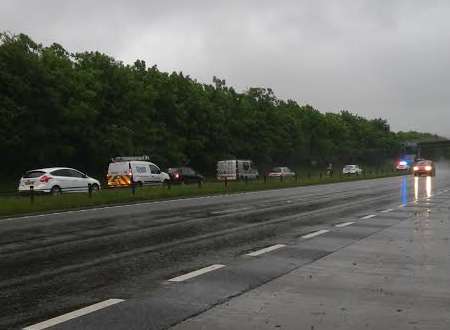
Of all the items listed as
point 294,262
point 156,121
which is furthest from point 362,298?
point 156,121

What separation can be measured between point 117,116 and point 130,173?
16.0 metres

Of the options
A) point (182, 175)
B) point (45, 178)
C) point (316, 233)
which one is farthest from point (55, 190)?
point (182, 175)

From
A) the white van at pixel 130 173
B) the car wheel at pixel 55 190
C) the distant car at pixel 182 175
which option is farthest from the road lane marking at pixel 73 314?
the distant car at pixel 182 175

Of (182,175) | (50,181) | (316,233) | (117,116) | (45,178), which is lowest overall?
(316,233)

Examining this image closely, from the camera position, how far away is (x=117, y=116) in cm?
5138

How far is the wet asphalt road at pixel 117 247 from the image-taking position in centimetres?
716

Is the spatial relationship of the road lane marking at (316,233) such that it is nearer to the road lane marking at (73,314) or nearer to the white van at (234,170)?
the road lane marking at (73,314)

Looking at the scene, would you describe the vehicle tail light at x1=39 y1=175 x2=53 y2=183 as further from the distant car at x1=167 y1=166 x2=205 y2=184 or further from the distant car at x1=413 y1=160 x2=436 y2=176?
the distant car at x1=413 y1=160 x2=436 y2=176

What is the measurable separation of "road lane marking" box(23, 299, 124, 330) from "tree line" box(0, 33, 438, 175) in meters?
35.9

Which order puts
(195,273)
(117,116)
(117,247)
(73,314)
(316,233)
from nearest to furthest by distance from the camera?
1. (73,314)
2. (195,273)
3. (117,247)
4. (316,233)
5. (117,116)

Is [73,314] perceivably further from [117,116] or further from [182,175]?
[117,116]

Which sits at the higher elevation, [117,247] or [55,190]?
[55,190]

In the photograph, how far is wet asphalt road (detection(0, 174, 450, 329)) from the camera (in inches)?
282

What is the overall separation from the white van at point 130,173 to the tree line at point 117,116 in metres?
7.78
